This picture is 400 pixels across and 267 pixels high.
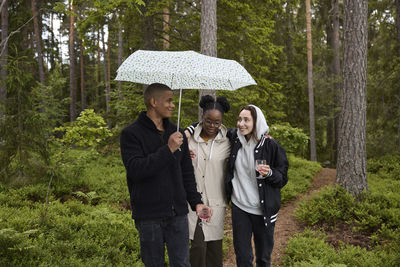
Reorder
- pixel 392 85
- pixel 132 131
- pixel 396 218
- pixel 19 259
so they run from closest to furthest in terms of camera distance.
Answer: pixel 132 131 < pixel 19 259 < pixel 396 218 < pixel 392 85

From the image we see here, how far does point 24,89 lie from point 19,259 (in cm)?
379

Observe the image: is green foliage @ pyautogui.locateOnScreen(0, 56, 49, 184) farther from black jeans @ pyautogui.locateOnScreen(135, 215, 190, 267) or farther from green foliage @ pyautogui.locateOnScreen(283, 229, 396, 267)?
green foliage @ pyautogui.locateOnScreen(283, 229, 396, 267)

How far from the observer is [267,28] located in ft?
32.3

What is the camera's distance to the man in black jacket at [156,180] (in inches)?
100

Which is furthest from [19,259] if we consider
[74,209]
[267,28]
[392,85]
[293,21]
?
[293,21]

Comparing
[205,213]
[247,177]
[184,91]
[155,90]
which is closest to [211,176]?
[247,177]

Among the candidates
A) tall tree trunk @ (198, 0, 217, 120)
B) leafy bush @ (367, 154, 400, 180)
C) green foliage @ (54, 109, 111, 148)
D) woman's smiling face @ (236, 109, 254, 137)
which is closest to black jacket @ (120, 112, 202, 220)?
woman's smiling face @ (236, 109, 254, 137)

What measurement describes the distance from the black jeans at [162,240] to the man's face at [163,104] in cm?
99

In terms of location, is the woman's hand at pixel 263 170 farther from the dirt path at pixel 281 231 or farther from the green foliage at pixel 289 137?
the green foliage at pixel 289 137

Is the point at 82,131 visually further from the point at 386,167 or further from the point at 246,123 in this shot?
the point at 386,167

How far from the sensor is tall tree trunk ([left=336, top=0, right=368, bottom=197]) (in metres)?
7.10

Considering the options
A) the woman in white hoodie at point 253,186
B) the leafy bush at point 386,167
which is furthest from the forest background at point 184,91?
the woman in white hoodie at point 253,186

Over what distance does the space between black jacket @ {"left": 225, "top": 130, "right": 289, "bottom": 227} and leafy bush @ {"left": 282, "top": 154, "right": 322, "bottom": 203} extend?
19.2 ft

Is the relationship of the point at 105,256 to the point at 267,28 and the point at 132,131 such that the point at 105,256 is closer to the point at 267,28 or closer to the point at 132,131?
the point at 132,131
